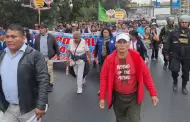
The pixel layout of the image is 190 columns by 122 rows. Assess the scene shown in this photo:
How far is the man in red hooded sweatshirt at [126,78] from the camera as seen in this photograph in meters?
4.22

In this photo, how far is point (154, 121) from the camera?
18.6ft

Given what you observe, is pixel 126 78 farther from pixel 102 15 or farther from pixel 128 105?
pixel 102 15

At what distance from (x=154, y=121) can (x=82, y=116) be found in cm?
130

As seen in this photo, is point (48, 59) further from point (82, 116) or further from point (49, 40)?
point (82, 116)

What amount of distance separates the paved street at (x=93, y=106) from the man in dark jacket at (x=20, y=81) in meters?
2.24

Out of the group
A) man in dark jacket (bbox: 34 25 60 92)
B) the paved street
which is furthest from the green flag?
man in dark jacket (bbox: 34 25 60 92)

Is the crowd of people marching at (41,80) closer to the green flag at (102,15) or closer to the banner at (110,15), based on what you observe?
the banner at (110,15)

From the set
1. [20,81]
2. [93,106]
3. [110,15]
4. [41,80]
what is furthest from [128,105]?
[110,15]

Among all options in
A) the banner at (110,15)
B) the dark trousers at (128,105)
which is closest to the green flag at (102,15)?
the banner at (110,15)

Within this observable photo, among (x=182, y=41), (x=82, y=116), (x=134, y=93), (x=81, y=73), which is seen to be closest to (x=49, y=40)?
(x=81, y=73)

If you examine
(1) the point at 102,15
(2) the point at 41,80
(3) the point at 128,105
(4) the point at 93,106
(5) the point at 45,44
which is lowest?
(4) the point at 93,106

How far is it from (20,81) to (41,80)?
9.2 inches

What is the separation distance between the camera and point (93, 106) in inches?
261

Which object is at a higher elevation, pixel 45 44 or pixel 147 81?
pixel 45 44
